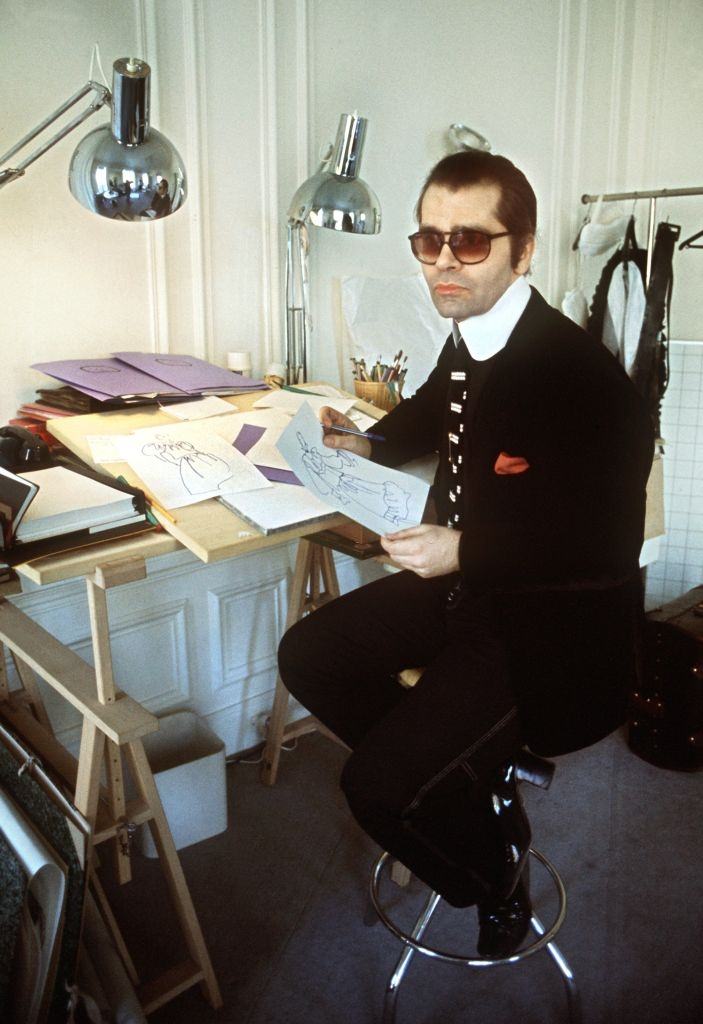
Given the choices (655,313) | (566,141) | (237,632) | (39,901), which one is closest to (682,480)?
(655,313)

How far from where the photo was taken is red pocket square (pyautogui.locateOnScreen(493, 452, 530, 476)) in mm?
1303

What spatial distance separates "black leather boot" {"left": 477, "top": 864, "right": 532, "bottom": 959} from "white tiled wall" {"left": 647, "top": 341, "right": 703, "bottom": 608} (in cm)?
194

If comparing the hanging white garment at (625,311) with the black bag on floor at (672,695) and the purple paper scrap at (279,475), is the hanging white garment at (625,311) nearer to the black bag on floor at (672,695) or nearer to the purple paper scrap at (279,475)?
the black bag on floor at (672,695)

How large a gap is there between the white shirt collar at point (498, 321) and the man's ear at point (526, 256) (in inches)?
0.7

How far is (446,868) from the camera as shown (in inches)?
51.4

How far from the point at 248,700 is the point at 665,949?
123cm

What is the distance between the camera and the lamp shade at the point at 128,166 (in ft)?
4.36

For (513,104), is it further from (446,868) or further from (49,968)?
(49,968)


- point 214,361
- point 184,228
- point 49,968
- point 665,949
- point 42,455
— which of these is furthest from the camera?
point 214,361

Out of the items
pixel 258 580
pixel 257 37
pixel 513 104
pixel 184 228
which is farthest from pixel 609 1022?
pixel 513 104

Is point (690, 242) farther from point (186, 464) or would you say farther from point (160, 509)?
point (160, 509)

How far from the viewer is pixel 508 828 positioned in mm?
1386

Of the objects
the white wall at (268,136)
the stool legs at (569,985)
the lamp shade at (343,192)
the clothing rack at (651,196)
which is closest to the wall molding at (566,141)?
the white wall at (268,136)

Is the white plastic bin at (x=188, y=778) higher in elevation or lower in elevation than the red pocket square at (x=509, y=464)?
lower
